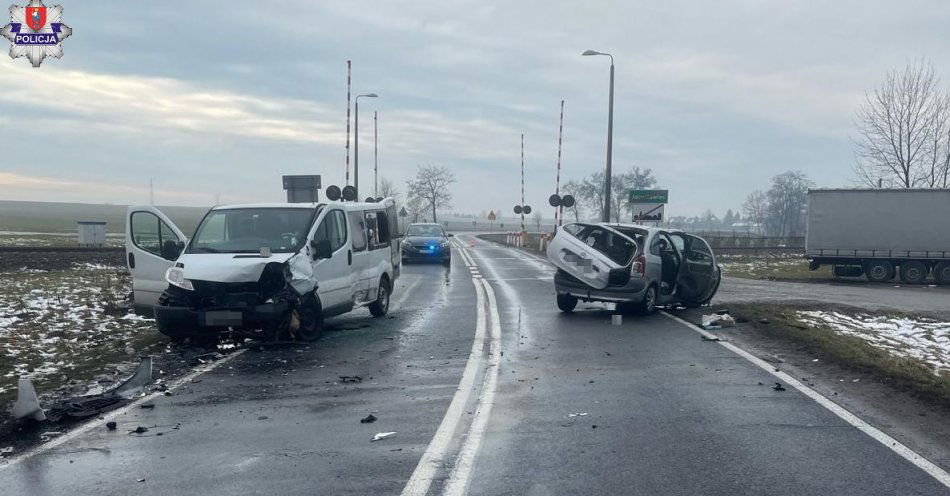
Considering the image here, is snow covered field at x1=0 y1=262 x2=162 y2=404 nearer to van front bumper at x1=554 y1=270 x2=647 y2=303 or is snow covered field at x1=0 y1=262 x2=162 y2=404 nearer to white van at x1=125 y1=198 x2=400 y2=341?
white van at x1=125 y1=198 x2=400 y2=341

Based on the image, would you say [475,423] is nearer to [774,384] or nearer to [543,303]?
[774,384]

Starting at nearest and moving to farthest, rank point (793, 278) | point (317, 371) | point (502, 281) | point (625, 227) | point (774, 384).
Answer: point (774, 384)
point (317, 371)
point (625, 227)
point (502, 281)
point (793, 278)

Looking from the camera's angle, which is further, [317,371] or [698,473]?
[317,371]

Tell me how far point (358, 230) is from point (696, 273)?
6250mm

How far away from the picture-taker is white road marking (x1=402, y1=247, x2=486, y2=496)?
15.8ft

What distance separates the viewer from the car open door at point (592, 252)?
13.7m

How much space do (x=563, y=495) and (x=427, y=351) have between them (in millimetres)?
5702

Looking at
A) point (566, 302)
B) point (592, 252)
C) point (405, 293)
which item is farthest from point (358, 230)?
point (405, 293)

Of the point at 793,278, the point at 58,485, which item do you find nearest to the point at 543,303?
the point at 58,485

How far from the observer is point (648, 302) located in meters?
13.9

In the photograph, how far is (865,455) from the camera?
18.0 feet

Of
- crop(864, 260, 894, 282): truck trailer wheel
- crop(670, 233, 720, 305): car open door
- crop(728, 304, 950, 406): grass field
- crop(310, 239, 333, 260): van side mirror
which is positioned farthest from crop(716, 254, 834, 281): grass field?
crop(310, 239, 333, 260): van side mirror

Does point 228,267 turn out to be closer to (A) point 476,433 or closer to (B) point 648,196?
(A) point 476,433

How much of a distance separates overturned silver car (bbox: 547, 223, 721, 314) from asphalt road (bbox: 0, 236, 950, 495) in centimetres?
312
